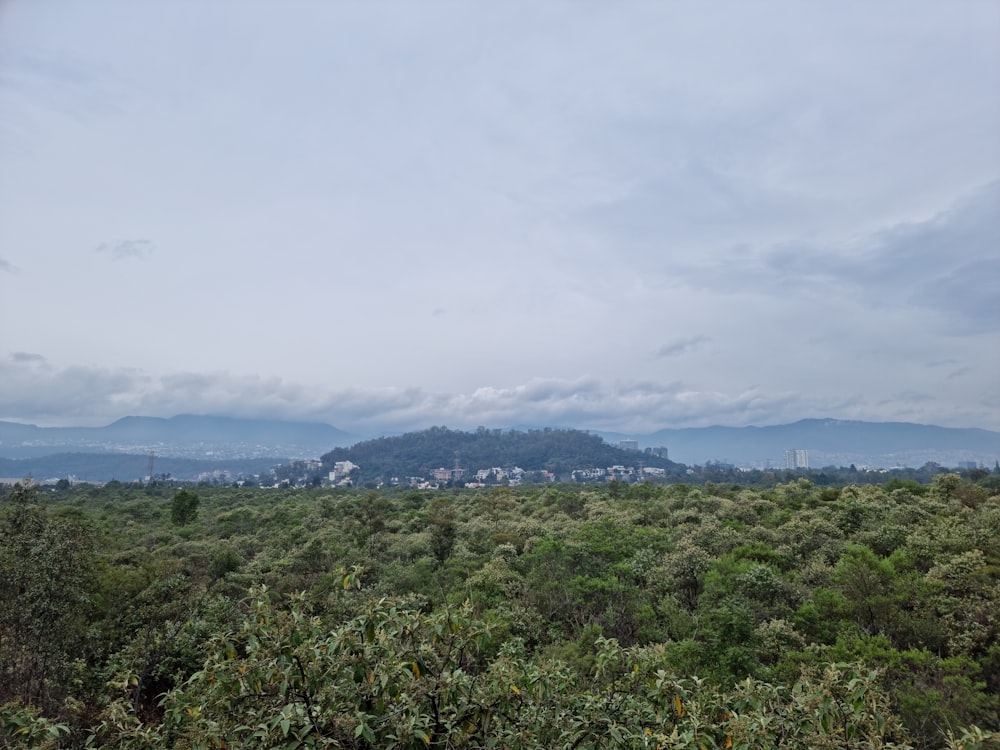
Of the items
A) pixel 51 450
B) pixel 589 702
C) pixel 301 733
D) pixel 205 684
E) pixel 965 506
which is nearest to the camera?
pixel 301 733

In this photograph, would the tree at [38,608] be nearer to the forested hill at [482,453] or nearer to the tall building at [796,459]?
the forested hill at [482,453]

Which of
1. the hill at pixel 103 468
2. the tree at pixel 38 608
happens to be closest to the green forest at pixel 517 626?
the tree at pixel 38 608

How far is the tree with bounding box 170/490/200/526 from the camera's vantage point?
30484 millimetres

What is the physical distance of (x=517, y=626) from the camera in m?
13.2

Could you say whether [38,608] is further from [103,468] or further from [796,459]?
[796,459]

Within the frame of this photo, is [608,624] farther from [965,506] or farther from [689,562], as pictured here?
[965,506]

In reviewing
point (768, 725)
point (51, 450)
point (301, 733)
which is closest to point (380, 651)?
point (301, 733)

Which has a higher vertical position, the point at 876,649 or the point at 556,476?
the point at 876,649

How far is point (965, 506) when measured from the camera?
19781 mm

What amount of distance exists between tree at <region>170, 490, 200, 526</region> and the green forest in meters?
0.18

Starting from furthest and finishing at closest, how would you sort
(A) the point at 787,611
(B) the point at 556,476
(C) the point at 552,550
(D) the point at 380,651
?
(B) the point at 556,476 → (C) the point at 552,550 → (A) the point at 787,611 → (D) the point at 380,651

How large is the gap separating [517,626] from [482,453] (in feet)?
463

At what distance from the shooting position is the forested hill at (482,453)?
13588 cm

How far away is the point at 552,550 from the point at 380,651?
14666 millimetres
